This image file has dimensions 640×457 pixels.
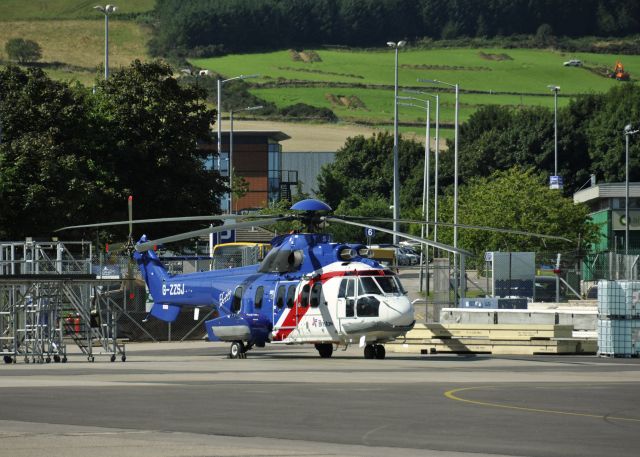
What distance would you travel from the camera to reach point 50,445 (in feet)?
50.3

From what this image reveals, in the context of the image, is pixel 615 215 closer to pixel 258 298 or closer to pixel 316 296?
pixel 258 298

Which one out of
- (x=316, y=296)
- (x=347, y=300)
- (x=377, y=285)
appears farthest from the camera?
(x=316, y=296)

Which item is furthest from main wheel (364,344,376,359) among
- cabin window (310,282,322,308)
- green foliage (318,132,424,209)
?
green foliage (318,132,424,209)

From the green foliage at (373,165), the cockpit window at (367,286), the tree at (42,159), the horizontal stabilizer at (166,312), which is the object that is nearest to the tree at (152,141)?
the tree at (42,159)

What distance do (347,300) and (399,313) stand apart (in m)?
1.52

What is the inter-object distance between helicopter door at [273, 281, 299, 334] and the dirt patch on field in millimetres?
157959

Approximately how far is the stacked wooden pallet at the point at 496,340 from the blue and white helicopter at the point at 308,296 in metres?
3.54

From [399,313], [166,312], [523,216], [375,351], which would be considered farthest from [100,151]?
[399,313]

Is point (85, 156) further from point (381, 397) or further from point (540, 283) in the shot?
point (381, 397)

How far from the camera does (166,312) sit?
125 ft

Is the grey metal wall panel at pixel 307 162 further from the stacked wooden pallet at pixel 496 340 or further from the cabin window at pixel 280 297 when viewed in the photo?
the cabin window at pixel 280 297

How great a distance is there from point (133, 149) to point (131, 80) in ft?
12.1

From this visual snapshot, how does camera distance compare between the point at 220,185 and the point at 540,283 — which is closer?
the point at 540,283

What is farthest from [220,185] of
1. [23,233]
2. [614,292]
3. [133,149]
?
[614,292]
